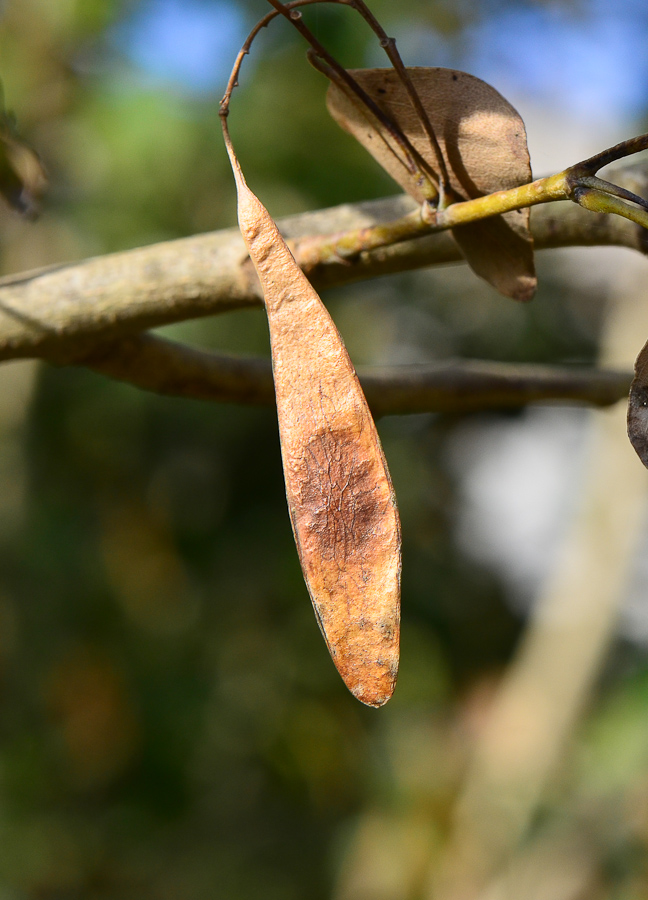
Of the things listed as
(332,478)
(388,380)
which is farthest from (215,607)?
(332,478)

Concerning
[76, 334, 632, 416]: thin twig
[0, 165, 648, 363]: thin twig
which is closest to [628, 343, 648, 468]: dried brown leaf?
[0, 165, 648, 363]: thin twig

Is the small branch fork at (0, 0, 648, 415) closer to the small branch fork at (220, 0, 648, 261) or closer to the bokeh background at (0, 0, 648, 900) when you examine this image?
the small branch fork at (220, 0, 648, 261)

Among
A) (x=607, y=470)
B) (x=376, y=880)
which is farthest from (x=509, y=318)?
(x=376, y=880)

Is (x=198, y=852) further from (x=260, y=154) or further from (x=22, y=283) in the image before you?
(x=22, y=283)

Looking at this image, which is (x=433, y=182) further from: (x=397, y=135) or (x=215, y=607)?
(x=215, y=607)

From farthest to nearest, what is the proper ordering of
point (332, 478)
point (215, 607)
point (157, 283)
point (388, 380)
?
point (215, 607) → point (388, 380) → point (157, 283) → point (332, 478)
